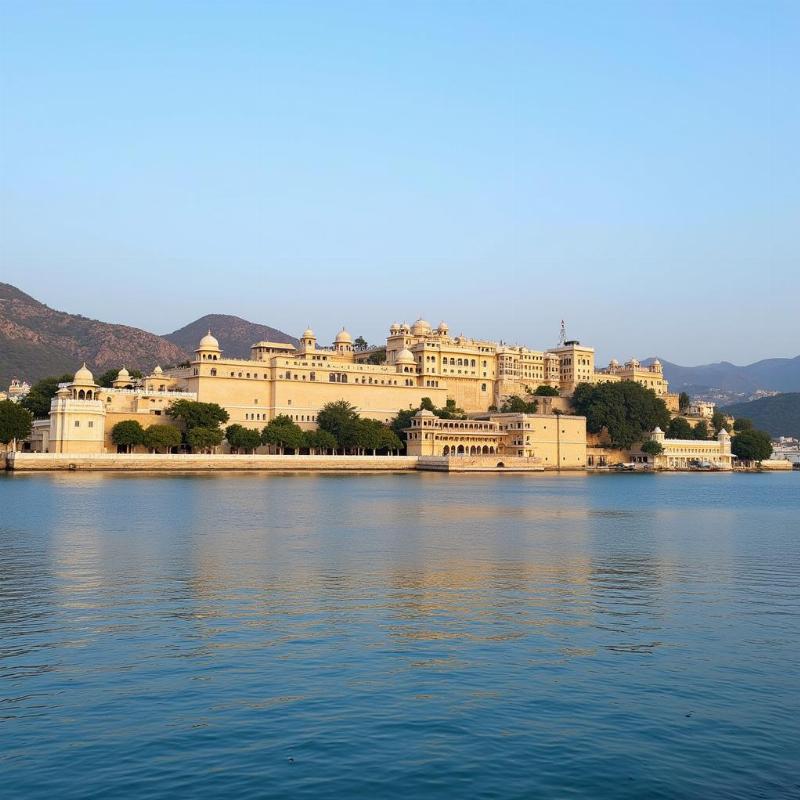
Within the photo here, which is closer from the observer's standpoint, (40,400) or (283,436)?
(40,400)

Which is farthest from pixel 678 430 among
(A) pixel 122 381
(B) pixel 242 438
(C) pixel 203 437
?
(A) pixel 122 381

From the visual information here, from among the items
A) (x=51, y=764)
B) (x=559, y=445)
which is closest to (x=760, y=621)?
(x=51, y=764)

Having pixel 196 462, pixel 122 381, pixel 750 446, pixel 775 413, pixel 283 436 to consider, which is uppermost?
pixel 775 413

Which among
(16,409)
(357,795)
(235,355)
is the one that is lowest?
(357,795)

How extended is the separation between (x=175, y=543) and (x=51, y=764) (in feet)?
40.9

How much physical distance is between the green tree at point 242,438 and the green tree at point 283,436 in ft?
2.02

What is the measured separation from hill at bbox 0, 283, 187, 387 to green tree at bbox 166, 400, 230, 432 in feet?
170

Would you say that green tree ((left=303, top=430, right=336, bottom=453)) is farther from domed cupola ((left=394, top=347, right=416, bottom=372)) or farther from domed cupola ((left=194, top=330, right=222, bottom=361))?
domed cupola ((left=394, top=347, right=416, bottom=372))

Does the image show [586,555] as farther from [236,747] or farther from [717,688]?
[236,747]

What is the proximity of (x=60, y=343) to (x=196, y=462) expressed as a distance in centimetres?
7769

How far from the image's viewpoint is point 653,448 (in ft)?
241

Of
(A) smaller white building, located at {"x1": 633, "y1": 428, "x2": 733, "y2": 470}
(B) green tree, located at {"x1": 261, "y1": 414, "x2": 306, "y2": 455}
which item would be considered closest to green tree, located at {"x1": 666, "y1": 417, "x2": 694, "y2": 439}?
(A) smaller white building, located at {"x1": 633, "y1": 428, "x2": 733, "y2": 470}

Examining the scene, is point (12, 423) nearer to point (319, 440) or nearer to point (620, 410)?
point (319, 440)

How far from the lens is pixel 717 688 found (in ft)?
29.1
